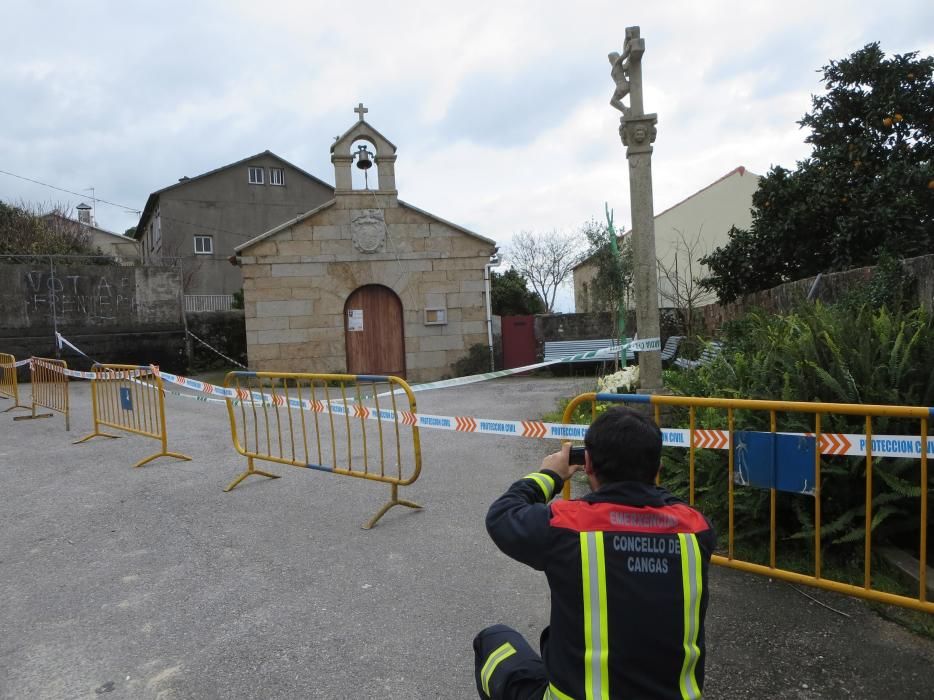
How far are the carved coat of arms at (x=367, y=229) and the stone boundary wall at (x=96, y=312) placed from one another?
5607 millimetres

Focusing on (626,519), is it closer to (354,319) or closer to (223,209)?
(354,319)

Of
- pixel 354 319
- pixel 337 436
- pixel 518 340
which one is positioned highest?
pixel 354 319

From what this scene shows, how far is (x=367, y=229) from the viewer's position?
52.1ft

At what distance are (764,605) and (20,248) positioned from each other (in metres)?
25.3

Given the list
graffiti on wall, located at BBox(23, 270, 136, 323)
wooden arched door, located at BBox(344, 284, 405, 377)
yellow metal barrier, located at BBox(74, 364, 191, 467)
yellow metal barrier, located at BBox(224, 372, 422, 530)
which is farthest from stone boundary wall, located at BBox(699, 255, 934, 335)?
graffiti on wall, located at BBox(23, 270, 136, 323)

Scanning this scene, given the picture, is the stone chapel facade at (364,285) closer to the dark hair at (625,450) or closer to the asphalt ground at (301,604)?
the asphalt ground at (301,604)

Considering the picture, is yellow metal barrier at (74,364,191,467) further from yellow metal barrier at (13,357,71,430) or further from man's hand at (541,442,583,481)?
man's hand at (541,442,583,481)

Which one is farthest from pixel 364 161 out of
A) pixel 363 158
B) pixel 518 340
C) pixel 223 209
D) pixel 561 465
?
pixel 223 209

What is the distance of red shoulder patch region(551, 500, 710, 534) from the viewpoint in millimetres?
1734

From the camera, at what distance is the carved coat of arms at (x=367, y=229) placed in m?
15.8

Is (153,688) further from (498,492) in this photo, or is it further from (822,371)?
(822,371)

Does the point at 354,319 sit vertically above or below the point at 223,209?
below

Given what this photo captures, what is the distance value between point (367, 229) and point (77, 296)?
7.94 m

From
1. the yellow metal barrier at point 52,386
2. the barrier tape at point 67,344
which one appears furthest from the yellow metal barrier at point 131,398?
the barrier tape at point 67,344
